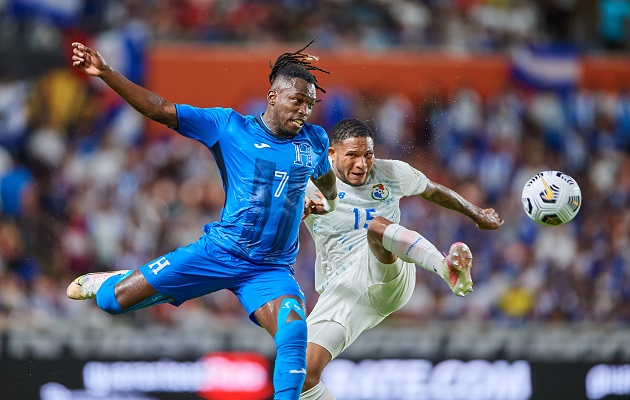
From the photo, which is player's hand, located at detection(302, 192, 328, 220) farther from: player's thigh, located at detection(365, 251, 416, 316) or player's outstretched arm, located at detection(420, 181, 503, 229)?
player's outstretched arm, located at detection(420, 181, 503, 229)

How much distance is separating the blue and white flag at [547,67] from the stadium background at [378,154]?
0.12ft

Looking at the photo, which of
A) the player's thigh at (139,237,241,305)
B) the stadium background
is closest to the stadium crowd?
the stadium background

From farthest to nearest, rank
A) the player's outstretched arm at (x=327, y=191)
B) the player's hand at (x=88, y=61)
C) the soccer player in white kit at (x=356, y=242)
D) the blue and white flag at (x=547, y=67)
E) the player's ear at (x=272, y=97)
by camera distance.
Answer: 1. the blue and white flag at (x=547, y=67)
2. the soccer player in white kit at (x=356, y=242)
3. the player's outstretched arm at (x=327, y=191)
4. the player's ear at (x=272, y=97)
5. the player's hand at (x=88, y=61)

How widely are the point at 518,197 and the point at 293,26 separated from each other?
458cm

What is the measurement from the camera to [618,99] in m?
17.8

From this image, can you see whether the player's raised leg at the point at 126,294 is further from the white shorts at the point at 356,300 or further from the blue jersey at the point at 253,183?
the white shorts at the point at 356,300

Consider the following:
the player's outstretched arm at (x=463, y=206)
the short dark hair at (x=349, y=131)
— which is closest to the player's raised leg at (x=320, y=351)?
the player's outstretched arm at (x=463, y=206)

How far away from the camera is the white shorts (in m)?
8.42

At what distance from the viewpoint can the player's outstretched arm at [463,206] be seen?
835 cm

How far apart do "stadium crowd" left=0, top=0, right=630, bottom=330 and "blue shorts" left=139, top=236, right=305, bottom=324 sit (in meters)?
4.50

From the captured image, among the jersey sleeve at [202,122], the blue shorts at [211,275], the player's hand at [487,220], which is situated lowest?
the blue shorts at [211,275]

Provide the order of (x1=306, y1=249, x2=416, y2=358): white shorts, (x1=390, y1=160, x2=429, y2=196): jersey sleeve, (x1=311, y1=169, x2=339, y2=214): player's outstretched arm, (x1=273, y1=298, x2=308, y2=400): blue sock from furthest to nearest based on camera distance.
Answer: (x1=390, y1=160, x2=429, y2=196): jersey sleeve
(x1=306, y1=249, x2=416, y2=358): white shorts
(x1=311, y1=169, x2=339, y2=214): player's outstretched arm
(x1=273, y1=298, x2=308, y2=400): blue sock

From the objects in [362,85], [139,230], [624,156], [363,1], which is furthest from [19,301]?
[624,156]

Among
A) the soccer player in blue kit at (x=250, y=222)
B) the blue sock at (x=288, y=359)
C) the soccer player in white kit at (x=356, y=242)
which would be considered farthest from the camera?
the soccer player in white kit at (x=356, y=242)
